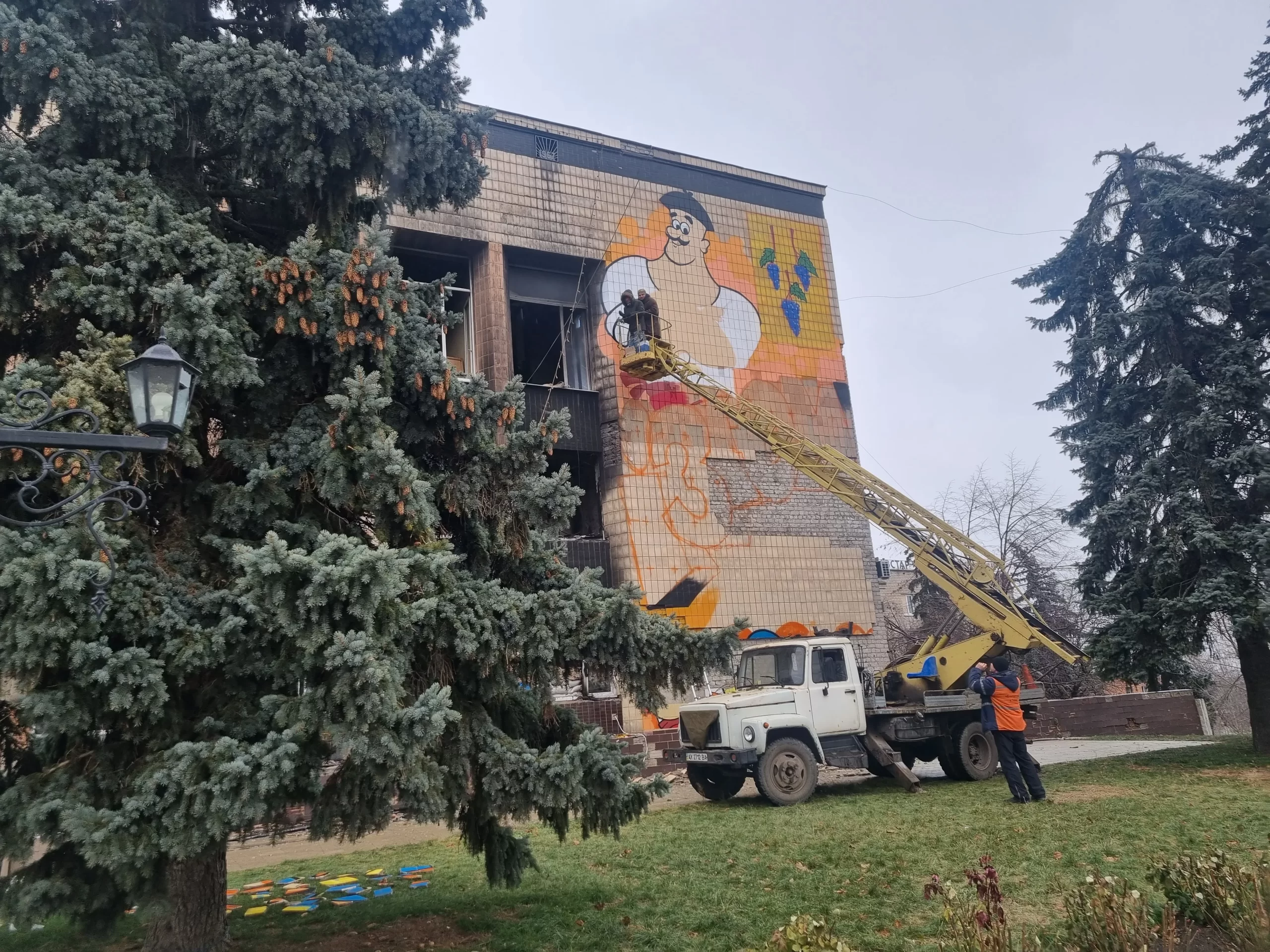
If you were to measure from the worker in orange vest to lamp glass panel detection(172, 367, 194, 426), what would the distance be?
393 inches

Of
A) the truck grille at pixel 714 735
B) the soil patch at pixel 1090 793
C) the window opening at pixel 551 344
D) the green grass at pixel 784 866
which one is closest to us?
the green grass at pixel 784 866

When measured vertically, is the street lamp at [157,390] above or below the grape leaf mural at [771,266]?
below

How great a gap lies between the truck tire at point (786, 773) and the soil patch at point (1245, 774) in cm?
545

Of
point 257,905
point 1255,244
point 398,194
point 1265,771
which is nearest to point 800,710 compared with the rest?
point 1265,771

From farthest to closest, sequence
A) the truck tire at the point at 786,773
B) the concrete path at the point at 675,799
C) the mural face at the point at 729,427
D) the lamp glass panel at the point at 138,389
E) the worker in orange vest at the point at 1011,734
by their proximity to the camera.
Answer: the mural face at the point at 729,427 < the truck tire at the point at 786,773 < the worker in orange vest at the point at 1011,734 < the concrete path at the point at 675,799 < the lamp glass panel at the point at 138,389

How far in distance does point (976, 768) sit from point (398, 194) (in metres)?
11.9

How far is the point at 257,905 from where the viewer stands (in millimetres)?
7523

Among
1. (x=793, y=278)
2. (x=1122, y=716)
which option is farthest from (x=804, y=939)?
(x=1122, y=716)

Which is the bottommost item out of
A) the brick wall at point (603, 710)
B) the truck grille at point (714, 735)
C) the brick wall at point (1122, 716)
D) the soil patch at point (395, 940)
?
the brick wall at point (1122, 716)

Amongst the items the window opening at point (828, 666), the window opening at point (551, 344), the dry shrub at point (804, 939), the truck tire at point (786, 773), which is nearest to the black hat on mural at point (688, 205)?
the window opening at point (551, 344)

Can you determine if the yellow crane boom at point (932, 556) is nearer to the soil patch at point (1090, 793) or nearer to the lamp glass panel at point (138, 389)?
the soil patch at point (1090, 793)

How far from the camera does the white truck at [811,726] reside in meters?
12.0

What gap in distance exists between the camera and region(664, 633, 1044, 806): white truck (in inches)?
471

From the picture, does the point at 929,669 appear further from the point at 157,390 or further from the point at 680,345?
the point at 157,390
